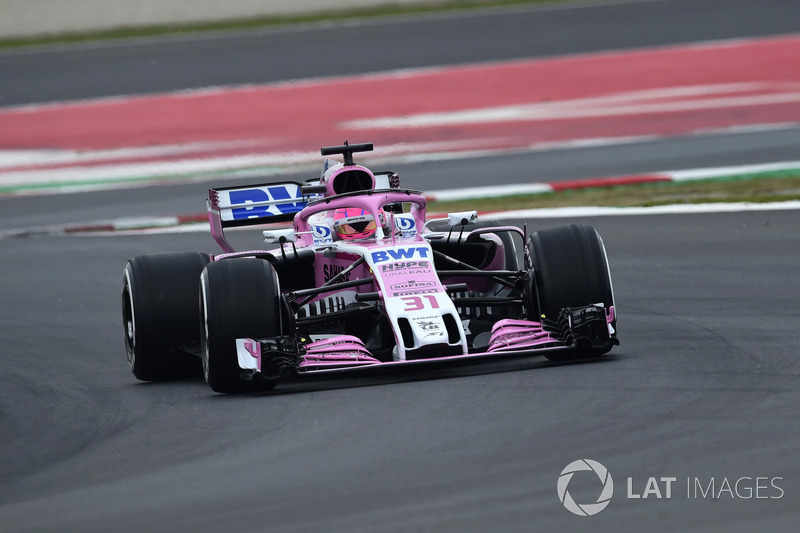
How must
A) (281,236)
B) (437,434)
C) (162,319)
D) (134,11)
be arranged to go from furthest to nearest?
(134,11) → (281,236) → (162,319) → (437,434)

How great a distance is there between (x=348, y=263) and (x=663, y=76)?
1475cm

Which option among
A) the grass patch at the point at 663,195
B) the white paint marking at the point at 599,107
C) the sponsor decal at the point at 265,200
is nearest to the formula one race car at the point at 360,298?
the sponsor decal at the point at 265,200

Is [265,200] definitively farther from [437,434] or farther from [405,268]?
[437,434]

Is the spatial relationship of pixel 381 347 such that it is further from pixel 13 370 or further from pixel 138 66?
pixel 138 66

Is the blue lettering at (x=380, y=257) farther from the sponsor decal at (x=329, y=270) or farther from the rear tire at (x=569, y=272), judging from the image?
the rear tire at (x=569, y=272)

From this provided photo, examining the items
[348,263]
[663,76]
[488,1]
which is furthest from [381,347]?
[488,1]

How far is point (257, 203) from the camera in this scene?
422 inches

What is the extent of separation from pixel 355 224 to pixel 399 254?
0.87 meters

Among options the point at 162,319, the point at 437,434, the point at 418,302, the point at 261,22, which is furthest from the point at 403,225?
the point at 261,22

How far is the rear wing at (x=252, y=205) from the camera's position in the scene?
1068 centimetres

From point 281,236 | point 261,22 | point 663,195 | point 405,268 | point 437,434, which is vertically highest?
point 261,22

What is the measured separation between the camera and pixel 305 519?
561cm

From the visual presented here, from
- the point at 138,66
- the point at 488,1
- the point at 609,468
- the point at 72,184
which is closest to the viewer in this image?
the point at 609,468

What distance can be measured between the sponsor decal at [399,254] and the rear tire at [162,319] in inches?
53.4
